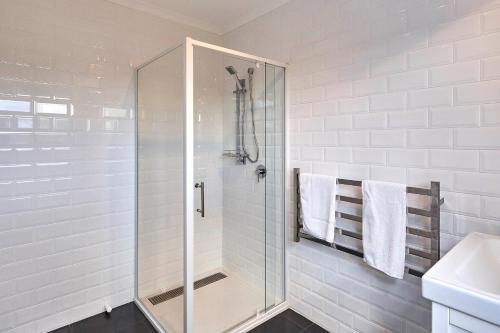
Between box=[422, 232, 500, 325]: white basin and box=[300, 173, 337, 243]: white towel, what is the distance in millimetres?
750

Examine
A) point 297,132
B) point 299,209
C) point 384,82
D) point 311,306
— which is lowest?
point 311,306

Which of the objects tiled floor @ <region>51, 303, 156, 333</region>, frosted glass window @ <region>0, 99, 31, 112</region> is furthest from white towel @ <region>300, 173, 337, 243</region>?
frosted glass window @ <region>0, 99, 31, 112</region>

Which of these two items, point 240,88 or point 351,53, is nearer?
point 351,53

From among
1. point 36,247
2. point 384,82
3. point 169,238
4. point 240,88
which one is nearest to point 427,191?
point 384,82

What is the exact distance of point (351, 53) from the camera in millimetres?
1827

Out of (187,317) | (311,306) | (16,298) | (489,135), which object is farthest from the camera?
(311,306)

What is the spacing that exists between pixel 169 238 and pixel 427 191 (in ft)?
5.74

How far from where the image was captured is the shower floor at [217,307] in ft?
6.51

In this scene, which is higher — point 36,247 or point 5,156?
point 5,156

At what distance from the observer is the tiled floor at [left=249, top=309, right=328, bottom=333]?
203 cm

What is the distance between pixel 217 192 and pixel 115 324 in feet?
4.04

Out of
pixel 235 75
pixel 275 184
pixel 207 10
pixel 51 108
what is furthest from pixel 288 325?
pixel 207 10

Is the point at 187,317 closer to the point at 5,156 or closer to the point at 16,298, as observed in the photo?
the point at 16,298

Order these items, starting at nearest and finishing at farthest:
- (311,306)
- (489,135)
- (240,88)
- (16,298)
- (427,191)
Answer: (489,135)
(427,191)
(16,298)
(311,306)
(240,88)
